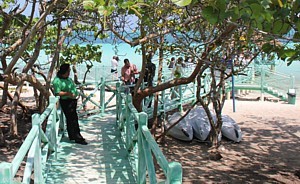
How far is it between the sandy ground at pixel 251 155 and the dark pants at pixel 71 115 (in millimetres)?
2156

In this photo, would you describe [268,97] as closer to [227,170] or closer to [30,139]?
[227,170]

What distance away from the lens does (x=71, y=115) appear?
7141 millimetres

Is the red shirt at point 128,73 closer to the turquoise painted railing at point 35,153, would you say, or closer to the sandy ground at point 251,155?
the sandy ground at point 251,155

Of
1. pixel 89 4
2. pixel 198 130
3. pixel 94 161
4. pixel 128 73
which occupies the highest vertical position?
pixel 89 4

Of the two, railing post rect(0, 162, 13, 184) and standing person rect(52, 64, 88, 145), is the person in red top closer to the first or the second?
standing person rect(52, 64, 88, 145)

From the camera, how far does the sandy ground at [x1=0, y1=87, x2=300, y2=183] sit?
8.26 meters

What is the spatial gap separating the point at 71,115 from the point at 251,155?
15.1 ft

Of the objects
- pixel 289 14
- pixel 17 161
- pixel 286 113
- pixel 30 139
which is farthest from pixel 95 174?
pixel 286 113

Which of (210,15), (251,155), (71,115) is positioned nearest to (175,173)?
(210,15)

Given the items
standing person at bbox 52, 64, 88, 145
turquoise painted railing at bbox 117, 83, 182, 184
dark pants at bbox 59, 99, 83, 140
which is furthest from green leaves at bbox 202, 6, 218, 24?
dark pants at bbox 59, 99, 83, 140

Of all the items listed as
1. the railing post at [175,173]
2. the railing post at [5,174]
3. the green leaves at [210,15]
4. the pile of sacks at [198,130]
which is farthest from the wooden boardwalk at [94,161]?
the green leaves at [210,15]

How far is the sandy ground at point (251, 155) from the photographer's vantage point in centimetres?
826

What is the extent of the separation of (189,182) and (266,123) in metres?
6.86

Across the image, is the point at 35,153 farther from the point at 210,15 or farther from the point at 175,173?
the point at 210,15
